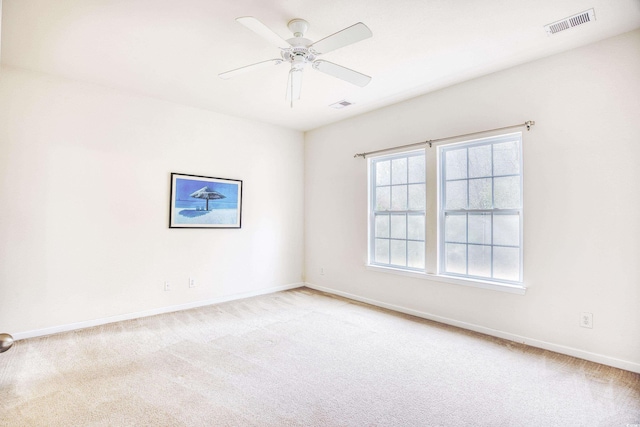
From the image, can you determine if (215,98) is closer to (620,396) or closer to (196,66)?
(196,66)

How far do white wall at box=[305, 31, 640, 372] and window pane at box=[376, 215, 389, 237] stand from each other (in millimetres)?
884

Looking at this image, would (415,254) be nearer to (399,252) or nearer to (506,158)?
(399,252)

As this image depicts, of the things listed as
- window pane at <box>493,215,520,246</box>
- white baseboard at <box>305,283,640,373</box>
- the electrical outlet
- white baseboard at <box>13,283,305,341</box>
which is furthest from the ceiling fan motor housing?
white baseboard at <box>13,283,305,341</box>

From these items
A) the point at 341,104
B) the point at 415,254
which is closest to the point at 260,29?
the point at 341,104

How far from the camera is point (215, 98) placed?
4.02m

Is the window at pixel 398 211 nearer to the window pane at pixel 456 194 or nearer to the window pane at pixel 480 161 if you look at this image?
the window pane at pixel 456 194

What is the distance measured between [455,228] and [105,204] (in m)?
4.05

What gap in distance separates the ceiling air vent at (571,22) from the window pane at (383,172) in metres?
2.23

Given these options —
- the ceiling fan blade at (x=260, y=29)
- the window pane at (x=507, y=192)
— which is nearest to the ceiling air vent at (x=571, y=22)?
the window pane at (x=507, y=192)

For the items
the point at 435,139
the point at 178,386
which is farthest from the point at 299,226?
the point at 178,386

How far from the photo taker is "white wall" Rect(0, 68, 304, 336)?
3.18 meters

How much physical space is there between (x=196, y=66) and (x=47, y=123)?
1.72 meters

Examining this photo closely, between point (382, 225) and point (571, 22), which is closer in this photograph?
point (571, 22)

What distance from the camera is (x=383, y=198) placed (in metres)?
4.51
